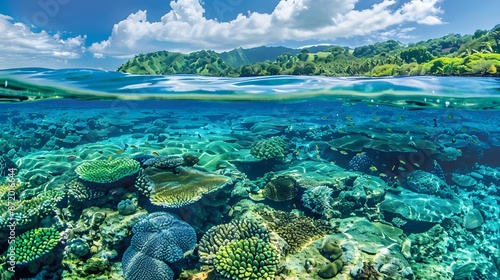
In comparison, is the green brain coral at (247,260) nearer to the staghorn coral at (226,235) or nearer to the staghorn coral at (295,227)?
the staghorn coral at (226,235)

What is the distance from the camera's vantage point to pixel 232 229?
6676mm

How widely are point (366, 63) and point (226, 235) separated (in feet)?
45.6

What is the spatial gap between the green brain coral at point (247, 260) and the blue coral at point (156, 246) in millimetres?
958

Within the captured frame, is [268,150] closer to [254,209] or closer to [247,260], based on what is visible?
[254,209]

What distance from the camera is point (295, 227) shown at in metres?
7.52

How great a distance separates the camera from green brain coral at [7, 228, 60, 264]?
6396 mm

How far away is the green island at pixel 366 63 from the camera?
14.5m

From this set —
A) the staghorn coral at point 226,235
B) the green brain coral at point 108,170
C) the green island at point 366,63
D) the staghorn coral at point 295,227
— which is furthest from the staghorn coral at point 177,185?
the green island at point 366,63

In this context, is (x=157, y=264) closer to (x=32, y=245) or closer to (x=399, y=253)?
(x=32, y=245)

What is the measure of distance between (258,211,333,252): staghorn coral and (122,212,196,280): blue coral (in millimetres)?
2194

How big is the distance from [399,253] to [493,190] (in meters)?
8.39

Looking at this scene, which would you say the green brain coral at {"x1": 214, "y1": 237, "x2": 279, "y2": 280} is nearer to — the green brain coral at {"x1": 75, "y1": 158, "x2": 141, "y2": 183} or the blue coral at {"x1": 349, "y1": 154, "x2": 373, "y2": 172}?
the green brain coral at {"x1": 75, "y1": 158, "x2": 141, "y2": 183}

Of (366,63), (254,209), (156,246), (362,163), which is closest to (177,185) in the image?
(156,246)

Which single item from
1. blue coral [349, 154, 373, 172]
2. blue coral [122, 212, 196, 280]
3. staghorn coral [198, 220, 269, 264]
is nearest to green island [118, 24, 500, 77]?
blue coral [349, 154, 373, 172]
